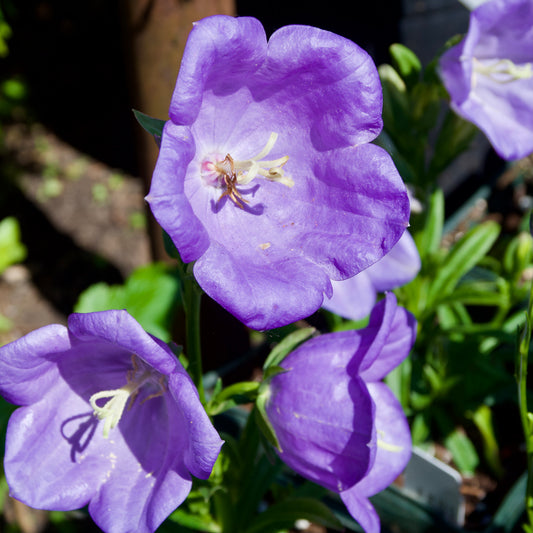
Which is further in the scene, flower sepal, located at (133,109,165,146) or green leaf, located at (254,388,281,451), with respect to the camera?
green leaf, located at (254,388,281,451)

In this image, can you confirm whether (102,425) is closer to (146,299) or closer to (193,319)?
(193,319)

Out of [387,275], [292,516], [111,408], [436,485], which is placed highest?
[111,408]

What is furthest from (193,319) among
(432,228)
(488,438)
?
(488,438)

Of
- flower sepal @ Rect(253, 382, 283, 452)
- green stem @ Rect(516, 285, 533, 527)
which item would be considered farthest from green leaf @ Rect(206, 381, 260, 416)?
green stem @ Rect(516, 285, 533, 527)

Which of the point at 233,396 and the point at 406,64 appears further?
the point at 406,64

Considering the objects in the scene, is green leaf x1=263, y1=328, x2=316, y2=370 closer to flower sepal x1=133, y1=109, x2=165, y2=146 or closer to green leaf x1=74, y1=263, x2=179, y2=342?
flower sepal x1=133, y1=109, x2=165, y2=146

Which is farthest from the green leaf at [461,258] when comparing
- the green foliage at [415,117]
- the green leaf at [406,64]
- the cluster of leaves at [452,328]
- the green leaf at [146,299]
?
the green leaf at [146,299]
